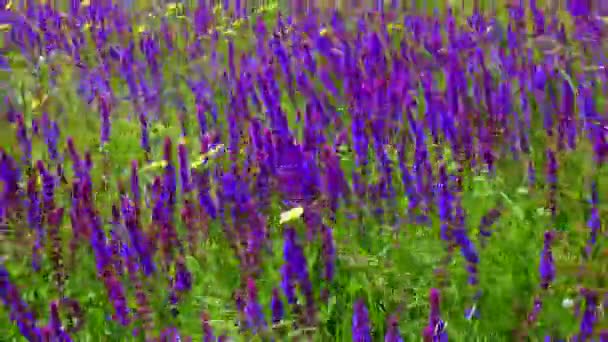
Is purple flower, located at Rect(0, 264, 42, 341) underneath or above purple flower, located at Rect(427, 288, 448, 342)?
underneath

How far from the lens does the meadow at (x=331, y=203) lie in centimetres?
205

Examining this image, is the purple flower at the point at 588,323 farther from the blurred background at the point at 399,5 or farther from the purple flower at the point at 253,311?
the blurred background at the point at 399,5

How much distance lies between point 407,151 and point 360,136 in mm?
329

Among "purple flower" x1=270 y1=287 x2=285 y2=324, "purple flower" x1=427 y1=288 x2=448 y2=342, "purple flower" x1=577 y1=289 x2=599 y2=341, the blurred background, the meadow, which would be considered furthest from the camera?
the blurred background

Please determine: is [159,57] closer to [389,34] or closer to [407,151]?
[389,34]

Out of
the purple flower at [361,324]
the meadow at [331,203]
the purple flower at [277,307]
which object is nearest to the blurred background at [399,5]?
the meadow at [331,203]

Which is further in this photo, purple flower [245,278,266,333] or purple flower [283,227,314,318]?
purple flower [283,227,314,318]

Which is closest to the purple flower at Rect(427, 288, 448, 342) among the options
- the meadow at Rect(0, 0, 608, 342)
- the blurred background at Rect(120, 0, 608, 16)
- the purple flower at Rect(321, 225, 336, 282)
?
the meadow at Rect(0, 0, 608, 342)

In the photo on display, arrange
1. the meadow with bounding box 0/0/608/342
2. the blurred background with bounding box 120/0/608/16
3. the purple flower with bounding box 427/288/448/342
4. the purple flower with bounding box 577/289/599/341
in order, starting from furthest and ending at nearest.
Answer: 1. the blurred background with bounding box 120/0/608/16
2. the meadow with bounding box 0/0/608/342
3. the purple flower with bounding box 577/289/599/341
4. the purple flower with bounding box 427/288/448/342

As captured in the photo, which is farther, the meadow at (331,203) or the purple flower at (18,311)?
Result: the meadow at (331,203)

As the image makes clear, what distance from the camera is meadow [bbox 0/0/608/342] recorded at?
2.05 metres

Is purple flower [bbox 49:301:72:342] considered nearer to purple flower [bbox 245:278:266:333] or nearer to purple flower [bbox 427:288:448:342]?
purple flower [bbox 245:278:266:333]

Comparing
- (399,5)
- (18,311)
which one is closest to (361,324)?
(18,311)

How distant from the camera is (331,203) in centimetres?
246
